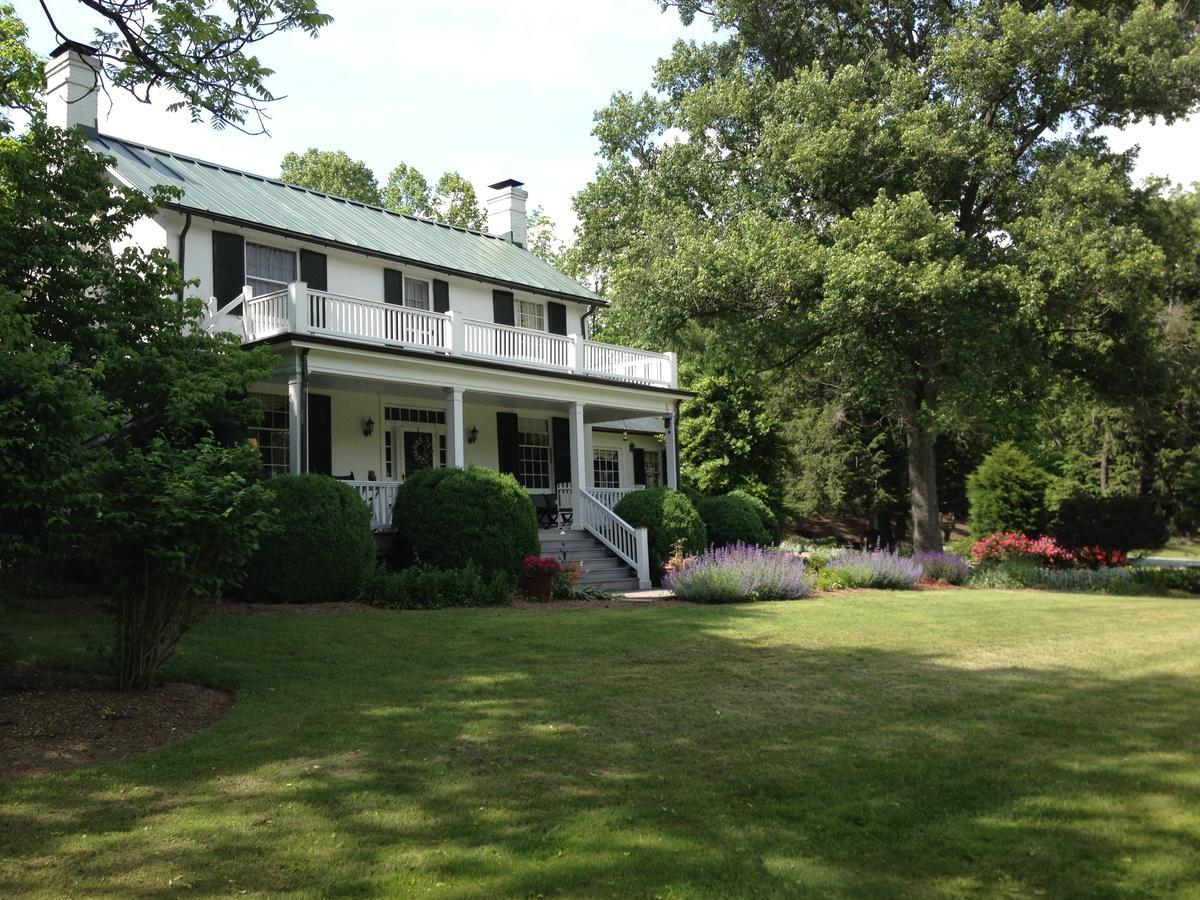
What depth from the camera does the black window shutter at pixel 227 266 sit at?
17.3 m

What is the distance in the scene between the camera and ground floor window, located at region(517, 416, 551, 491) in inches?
894

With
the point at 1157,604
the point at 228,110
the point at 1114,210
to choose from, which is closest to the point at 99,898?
the point at 228,110

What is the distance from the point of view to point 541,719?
668 centimetres

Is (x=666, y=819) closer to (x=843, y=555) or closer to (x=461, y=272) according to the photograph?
(x=843, y=555)

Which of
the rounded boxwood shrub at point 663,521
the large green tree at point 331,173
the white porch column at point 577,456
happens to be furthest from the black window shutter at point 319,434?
the large green tree at point 331,173

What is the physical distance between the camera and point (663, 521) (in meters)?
18.6

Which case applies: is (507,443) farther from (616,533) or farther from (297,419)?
(297,419)

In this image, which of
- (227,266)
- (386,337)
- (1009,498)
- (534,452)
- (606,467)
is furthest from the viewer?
(606,467)

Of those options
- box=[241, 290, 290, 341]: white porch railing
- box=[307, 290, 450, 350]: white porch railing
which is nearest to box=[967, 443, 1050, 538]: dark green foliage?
box=[307, 290, 450, 350]: white porch railing

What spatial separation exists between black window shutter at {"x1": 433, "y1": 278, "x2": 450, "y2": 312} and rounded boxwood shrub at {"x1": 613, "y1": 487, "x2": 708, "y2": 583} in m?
6.05

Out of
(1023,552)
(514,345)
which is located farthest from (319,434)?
(1023,552)

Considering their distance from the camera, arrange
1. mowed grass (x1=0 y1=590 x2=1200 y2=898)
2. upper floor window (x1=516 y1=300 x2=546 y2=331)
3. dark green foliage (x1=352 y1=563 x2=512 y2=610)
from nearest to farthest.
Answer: mowed grass (x1=0 y1=590 x2=1200 y2=898) < dark green foliage (x1=352 y1=563 x2=512 y2=610) < upper floor window (x1=516 y1=300 x2=546 y2=331)

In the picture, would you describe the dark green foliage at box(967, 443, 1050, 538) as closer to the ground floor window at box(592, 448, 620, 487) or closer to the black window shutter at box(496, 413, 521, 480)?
the ground floor window at box(592, 448, 620, 487)

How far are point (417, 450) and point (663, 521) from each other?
562 centimetres
